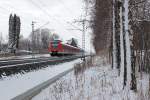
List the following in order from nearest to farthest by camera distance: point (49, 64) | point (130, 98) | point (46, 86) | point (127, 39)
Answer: point (130, 98) → point (127, 39) → point (46, 86) → point (49, 64)

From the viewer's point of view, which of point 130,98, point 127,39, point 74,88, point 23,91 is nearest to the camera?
point 130,98

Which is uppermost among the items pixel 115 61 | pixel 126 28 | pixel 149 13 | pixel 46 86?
pixel 149 13

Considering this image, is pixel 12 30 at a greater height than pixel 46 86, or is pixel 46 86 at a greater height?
Result: pixel 12 30

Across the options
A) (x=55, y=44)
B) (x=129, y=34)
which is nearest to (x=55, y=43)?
(x=55, y=44)

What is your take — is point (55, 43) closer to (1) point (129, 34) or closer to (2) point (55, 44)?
(2) point (55, 44)

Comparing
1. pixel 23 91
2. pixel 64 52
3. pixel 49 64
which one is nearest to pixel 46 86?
pixel 23 91

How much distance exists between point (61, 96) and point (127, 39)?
3.11m

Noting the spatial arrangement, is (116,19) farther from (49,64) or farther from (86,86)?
(49,64)

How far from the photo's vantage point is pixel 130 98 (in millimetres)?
9250

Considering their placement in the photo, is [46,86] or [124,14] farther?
[46,86]

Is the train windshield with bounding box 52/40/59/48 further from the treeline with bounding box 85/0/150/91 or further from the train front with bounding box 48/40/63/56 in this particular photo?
the treeline with bounding box 85/0/150/91

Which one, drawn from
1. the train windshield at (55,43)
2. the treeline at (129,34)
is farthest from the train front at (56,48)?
the treeline at (129,34)

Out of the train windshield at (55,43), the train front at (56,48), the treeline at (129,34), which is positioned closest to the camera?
the treeline at (129,34)

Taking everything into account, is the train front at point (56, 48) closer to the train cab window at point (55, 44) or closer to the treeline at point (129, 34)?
the train cab window at point (55, 44)
